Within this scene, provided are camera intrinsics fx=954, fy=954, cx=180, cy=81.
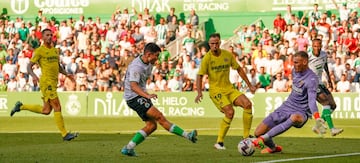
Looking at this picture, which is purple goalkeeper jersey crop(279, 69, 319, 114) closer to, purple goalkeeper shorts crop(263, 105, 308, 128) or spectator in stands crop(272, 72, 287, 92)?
purple goalkeeper shorts crop(263, 105, 308, 128)

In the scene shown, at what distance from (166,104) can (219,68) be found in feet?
56.2

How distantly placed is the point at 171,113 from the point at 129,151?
1965 centimetres

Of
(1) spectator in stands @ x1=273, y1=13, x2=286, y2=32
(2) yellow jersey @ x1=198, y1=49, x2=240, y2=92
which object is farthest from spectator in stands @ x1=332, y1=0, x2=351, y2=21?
(2) yellow jersey @ x1=198, y1=49, x2=240, y2=92

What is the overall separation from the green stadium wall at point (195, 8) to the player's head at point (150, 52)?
23454mm

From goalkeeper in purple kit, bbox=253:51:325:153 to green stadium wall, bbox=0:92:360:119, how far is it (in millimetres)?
16983

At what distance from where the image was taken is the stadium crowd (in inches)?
1371

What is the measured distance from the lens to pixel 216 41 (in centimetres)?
1827

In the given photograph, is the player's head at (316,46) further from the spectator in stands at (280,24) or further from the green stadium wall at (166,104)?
the spectator in stands at (280,24)

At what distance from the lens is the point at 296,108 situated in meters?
15.9

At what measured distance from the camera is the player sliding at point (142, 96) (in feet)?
52.5

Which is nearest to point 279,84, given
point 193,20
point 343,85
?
point 343,85

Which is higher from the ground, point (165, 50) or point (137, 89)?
point (137, 89)

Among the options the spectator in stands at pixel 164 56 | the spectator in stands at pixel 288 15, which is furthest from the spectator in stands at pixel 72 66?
the spectator in stands at pixel 288 15

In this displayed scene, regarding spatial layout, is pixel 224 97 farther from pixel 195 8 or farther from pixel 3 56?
pixel 3 56
